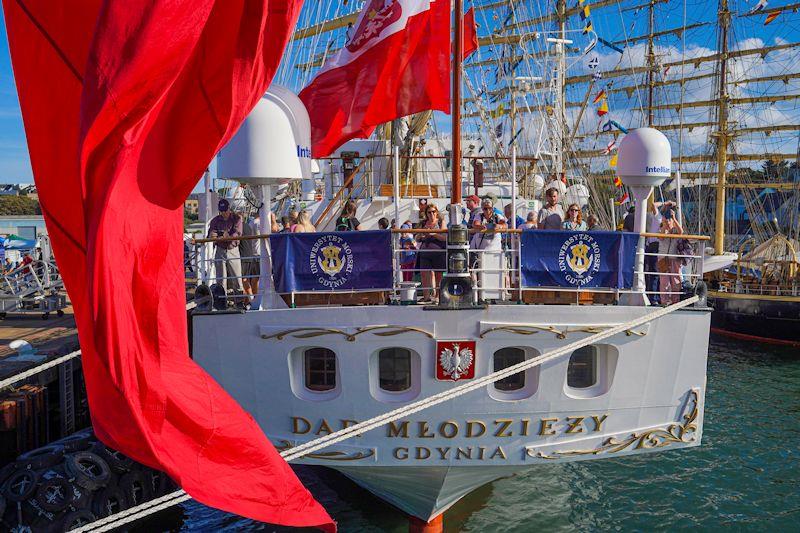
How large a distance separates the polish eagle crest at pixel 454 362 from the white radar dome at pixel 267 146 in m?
3.00

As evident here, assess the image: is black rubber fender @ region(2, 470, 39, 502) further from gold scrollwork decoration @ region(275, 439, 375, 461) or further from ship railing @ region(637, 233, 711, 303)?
ship railing @ region(637, 233, 711, 303)

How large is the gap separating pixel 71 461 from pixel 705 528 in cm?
1031

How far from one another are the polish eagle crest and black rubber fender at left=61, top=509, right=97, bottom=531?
5.84 m

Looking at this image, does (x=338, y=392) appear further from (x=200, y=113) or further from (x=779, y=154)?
(x=779, y=154)

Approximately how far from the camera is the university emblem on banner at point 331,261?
916 centimetres

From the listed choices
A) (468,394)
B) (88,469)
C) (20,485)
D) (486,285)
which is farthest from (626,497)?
(20,485)

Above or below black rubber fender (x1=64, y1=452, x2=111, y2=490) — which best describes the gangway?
above

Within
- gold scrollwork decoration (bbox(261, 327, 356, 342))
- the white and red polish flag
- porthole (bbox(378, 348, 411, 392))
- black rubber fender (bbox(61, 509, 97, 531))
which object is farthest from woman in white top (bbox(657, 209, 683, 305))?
black rubber fender (bbox(61, 509, 97, 531))

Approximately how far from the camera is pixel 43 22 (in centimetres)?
441

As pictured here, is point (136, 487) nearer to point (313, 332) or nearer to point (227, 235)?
point (227, 235)

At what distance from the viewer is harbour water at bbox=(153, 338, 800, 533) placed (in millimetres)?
11667

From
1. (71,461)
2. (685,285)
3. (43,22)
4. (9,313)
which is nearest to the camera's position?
(43,22)

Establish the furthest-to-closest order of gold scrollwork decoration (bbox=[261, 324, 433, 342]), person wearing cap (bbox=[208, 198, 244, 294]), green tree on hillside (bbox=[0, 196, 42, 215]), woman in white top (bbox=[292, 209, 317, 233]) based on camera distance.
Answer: green tree on hillside (bbox=[0, 196, 42, 215]), person wearing cap (bbox=[208, 198, 244, 294]), woman in white top (bbox=[292, 209, 317, 233]), gold scrollwork decoration (bbox=[261, 324, 433, 342])

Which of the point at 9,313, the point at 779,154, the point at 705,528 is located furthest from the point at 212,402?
the point at 779,154
